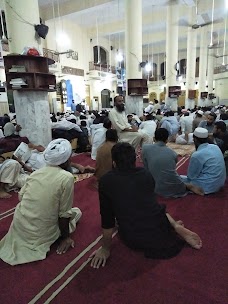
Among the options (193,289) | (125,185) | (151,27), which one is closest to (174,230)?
(193,289)

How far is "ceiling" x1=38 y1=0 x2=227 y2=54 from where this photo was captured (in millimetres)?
10898

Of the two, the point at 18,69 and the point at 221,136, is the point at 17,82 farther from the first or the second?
the point at 221,136

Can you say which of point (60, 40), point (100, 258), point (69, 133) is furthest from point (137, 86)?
point (60, 40)

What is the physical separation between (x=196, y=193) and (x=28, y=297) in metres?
1.99

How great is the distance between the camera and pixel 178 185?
8.90 feet

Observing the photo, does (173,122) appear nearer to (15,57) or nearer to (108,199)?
(15,57)

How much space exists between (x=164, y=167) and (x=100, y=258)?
1257 millimetres

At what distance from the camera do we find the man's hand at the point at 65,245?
183cm

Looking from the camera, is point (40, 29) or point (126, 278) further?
point (40, 29)

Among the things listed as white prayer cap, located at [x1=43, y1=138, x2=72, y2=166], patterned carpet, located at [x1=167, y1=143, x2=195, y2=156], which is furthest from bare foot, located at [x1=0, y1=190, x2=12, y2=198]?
patterned carpet, located at [x1=167, y1=143, x2=195, y2=156]

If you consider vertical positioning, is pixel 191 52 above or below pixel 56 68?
above

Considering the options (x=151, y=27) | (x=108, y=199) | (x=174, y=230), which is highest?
(x=151, y=27)

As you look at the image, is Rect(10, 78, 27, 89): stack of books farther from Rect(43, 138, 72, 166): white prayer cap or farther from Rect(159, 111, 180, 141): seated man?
Rect(159, 111, 180, 141): seated man

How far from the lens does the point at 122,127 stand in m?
4.37
